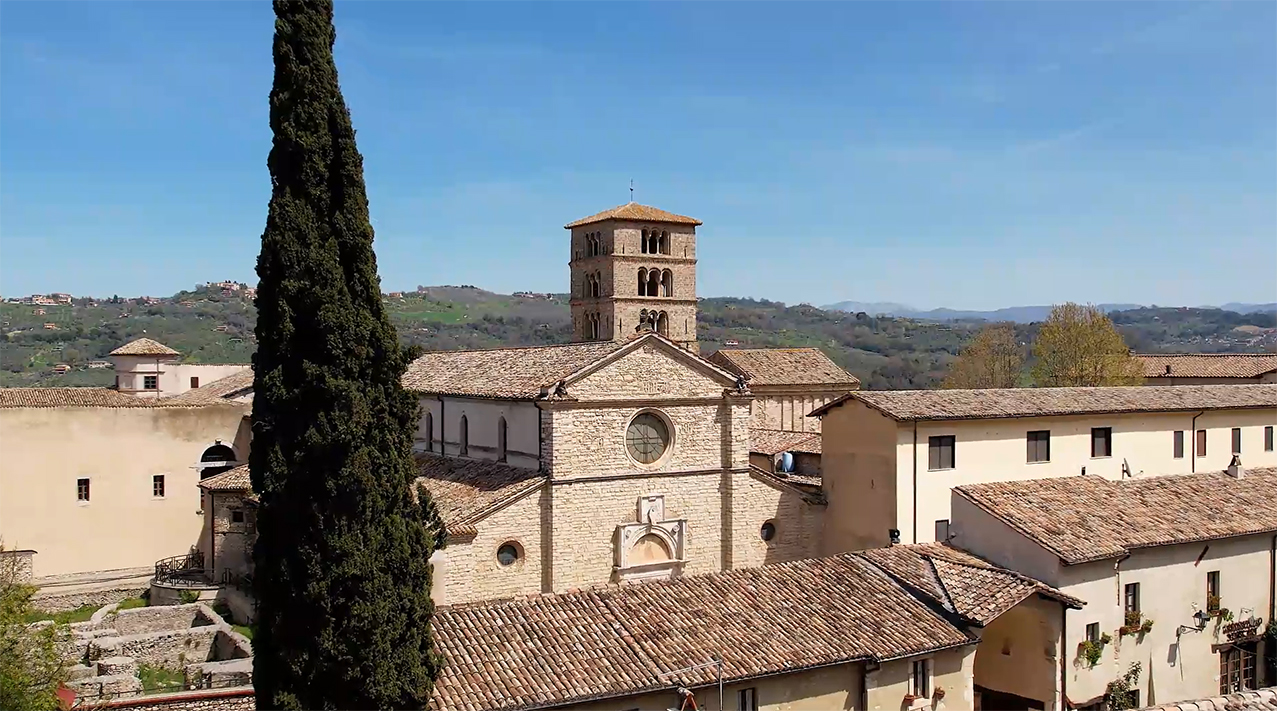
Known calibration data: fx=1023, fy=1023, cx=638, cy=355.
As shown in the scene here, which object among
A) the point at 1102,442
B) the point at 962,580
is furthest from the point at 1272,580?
the point at 962,580

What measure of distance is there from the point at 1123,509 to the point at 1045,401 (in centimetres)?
448

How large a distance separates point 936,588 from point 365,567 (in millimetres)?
11659

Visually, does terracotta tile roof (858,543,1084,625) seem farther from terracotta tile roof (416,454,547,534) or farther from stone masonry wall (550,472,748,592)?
terracotta tile roof (416,454,547,534)

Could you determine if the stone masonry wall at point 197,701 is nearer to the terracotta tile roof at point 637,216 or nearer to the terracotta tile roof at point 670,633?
the terracotta tile roof at point 670,633

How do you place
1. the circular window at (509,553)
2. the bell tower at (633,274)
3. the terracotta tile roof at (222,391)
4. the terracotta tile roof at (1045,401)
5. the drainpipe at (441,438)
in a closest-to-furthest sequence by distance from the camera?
the circular window at (509,553) → the terracotta tile roof at (1045,401) → the drainpipe at (441,438) → the terracotta tile roof at (222,391) → the bell tower at (633,274)

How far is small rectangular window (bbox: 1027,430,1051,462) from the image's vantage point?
27.3 m

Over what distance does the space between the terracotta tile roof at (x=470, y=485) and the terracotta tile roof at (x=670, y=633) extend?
5.55 metres

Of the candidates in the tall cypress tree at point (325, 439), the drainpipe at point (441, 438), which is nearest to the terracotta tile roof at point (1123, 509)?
the tall cypress tree at point (325, 439)

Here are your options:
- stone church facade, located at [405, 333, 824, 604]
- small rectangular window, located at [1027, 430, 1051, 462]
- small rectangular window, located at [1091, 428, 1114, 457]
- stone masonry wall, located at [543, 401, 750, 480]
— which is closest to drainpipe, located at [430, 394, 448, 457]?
stone church facade, located at [405, 333, 824, 604]

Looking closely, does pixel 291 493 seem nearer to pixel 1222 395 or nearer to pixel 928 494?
pixel 928 494

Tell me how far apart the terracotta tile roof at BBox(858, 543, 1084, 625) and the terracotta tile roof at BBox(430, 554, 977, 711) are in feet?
1.83

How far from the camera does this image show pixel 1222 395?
31.9m

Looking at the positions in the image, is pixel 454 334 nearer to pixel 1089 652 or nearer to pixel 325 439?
pixel 1089 652

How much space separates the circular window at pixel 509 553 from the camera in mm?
25172
